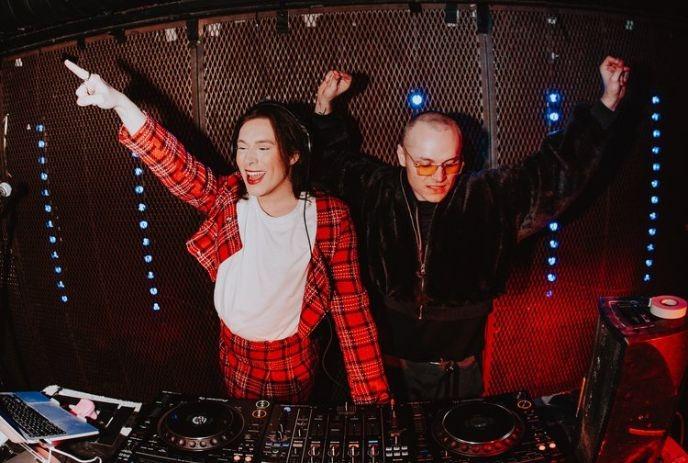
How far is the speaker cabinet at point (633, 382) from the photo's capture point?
4.22 feet

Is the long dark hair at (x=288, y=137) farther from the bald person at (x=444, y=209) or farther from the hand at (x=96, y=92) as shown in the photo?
the hand at (x=96, y=92)

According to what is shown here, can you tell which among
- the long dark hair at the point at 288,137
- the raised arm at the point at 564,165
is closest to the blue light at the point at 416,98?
the raised arm at the point at 564,165

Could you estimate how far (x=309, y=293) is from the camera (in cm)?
218


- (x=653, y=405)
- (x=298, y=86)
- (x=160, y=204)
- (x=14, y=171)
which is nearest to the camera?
(x=653, y=405)

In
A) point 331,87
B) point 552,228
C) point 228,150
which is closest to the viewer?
point 331,87

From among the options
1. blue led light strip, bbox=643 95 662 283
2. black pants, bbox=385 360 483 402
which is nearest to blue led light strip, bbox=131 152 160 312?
black pants, bbox=385 360 483 402

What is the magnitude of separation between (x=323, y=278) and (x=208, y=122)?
1.18 metres

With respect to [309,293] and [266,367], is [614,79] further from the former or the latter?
[266,367]

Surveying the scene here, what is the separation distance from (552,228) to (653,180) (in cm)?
73

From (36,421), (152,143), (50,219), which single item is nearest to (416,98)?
(152,143)

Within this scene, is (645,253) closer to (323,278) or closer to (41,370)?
(323,278)

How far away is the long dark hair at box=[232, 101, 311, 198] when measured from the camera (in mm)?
2076

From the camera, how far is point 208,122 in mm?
2666

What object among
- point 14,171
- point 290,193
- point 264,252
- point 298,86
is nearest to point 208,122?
point 298,86
